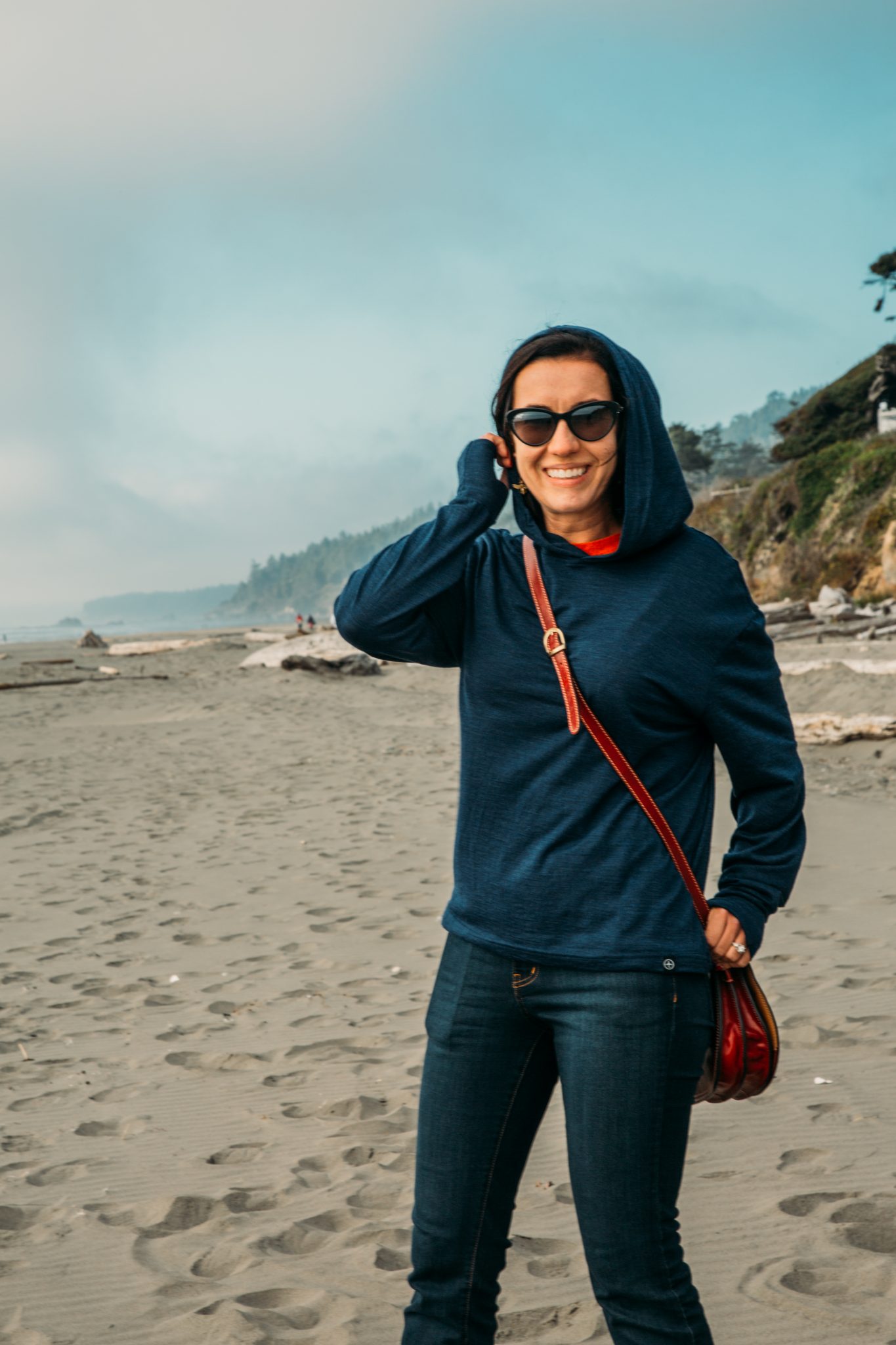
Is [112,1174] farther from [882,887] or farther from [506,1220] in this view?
[882,887]

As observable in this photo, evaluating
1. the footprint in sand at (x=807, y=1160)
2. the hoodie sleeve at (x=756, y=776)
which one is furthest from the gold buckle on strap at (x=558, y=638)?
the footprint in sand at (x=807, y=1160)

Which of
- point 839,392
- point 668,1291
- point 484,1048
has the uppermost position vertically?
point 839,392

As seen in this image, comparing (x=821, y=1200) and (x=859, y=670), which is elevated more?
(x=859, y=670)

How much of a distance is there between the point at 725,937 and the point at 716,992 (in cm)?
12

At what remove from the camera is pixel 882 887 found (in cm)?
658

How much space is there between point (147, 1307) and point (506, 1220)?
1.48 m

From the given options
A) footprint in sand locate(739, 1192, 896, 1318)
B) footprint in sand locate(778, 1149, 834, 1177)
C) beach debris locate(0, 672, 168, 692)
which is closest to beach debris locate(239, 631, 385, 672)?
beach debris locate(0, 672, 168, 692)

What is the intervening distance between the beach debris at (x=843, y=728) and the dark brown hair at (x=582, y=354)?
10128 millimetres

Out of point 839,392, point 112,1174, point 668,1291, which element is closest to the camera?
point 668,1291

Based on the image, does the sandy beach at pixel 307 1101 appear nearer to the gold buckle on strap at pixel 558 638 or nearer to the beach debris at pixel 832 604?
the gold buckle on strap at pixel 558 638

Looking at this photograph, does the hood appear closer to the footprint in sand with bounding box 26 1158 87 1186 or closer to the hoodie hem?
the hoodie hem

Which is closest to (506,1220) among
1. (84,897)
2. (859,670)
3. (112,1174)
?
(112,1174)

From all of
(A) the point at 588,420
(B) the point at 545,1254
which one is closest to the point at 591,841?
(A) the point at 588,420

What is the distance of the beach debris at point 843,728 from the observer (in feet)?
37.3
